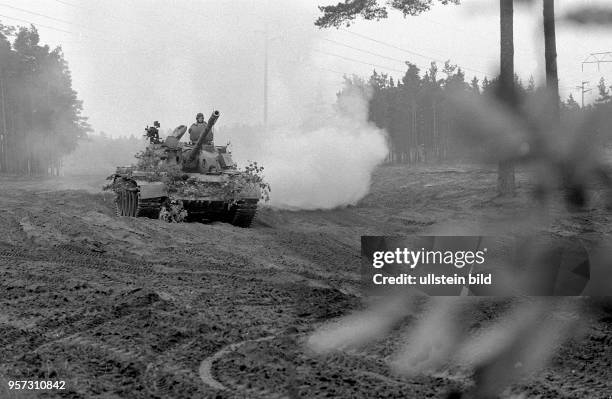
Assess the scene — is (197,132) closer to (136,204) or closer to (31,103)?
(136,204)

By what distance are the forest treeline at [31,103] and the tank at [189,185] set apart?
130 ft

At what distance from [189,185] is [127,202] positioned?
2.11 metres

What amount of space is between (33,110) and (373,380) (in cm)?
5604

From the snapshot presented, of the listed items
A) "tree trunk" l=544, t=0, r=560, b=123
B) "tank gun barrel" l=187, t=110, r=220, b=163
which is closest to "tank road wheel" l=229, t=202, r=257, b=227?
"tank gun barrel" l=187, t=110, r=220, b=163

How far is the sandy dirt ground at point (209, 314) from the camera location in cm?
382

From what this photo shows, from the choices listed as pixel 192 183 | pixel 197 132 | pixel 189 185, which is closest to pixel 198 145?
pixel 197 132

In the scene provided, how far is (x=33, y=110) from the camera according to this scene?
5425 cm

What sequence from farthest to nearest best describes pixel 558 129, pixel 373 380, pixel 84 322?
1. pixel 84 322
2. pixel 373 380
3. pixel 558 129

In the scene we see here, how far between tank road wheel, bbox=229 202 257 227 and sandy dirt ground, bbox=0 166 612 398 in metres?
2.09

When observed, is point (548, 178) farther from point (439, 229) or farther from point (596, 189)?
point (439, 229)

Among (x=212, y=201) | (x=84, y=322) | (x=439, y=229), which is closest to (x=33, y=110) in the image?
(x=212, y=201)

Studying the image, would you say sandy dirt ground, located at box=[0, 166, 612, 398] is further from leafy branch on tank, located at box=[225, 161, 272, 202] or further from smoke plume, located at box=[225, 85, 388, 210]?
smoke plume, located at box=[225, 85, 388, 210]

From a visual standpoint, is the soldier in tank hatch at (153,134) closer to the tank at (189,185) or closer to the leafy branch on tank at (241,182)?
the tank at (189,185)

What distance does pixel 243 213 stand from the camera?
629 inches
